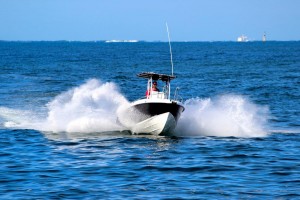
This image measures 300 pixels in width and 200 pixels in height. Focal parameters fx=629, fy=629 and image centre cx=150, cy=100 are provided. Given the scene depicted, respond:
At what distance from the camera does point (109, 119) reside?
91.7 feet

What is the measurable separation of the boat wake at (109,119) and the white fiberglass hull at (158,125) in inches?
44.2

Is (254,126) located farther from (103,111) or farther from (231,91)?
(231,91)

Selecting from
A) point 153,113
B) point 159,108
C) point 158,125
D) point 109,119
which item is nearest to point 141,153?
point 159,108

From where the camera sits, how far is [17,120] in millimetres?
31578

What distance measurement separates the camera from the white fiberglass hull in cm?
2506

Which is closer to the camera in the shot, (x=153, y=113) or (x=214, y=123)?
(x=153, y=113)

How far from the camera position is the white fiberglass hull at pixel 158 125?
25.1 metres

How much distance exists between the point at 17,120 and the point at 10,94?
13.9 m

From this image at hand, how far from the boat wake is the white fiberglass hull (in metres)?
1.12

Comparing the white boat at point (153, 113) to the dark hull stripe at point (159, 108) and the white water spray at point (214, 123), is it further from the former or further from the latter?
the white water spray at point (214, 123)

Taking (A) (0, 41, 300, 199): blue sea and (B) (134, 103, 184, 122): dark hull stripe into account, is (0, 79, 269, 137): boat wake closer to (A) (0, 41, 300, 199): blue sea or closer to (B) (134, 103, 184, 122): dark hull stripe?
(A) (0, 41, 300, 199): blue sea

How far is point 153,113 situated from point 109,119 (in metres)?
3.44

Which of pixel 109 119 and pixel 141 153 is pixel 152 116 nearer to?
pixel 109 119

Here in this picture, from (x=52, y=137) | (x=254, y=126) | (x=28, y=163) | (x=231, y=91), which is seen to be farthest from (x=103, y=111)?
(x=231, y=91)
